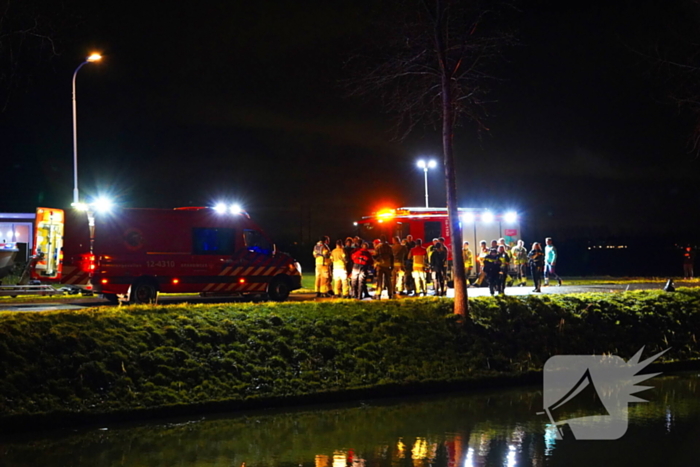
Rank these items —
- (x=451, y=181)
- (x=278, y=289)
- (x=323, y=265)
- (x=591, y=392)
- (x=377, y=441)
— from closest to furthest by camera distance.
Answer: (x=377, y=441), (x=591, y=392), (x=451, y=181), (x=278, y=289), (x=323, y=265)

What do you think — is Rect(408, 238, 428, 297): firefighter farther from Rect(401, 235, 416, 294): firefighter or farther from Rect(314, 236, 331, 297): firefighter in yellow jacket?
Rect(314, 236, 331, 297): firefighter in yellow jacket

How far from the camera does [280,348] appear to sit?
11586mm

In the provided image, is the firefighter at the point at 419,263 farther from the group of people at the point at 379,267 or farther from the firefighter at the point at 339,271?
the firefighter at the point at 339,271

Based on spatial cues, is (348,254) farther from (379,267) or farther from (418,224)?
(418,224)

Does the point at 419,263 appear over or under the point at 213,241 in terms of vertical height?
under

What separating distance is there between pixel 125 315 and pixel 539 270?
1429 cm

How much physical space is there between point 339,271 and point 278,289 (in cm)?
167

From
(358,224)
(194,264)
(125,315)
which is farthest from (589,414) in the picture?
(358,224)

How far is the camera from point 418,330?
13.0m

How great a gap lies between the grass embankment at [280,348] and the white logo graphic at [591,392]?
1.12ft

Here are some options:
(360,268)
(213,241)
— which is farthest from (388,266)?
(213,241)

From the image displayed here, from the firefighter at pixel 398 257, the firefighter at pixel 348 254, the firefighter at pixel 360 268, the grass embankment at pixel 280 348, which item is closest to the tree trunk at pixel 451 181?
the grass embankment at pixel 280 348

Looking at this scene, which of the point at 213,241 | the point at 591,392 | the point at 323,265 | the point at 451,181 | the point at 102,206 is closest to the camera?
the point at 591,392

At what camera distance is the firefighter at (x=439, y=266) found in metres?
19.9
